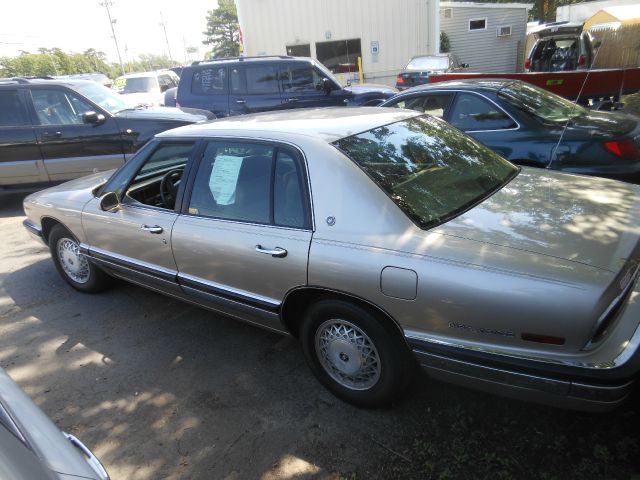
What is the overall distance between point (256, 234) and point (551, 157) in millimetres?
3396

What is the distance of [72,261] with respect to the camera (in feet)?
14.6

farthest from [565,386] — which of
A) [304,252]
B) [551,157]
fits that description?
[551,157]

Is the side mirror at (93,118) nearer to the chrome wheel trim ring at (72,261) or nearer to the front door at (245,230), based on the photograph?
the chrome wheel trim ring at (72,261)

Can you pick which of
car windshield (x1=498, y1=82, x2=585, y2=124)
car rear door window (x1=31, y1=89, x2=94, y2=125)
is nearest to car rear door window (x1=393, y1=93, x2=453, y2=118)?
car windshield (x1=498, y1=82, x2=585, y2=124)

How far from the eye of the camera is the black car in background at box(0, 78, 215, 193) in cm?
743

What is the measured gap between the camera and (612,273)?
6.64 feet

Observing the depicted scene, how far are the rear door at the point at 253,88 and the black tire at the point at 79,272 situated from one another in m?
5.43

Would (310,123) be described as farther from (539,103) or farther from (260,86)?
(260,86)

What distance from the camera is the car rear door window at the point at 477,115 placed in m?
5.12

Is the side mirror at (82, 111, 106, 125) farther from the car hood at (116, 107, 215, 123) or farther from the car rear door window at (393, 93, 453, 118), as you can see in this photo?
the car rear door window at (393, 93, 453, 118)

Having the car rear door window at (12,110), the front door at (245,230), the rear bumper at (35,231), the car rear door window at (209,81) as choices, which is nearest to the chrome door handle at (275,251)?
the front door at (245,230)

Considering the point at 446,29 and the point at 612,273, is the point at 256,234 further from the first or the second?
the point at 446,29

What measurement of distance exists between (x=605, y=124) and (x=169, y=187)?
14.2 feet

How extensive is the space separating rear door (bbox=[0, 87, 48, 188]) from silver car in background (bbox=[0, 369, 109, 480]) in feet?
22.1
